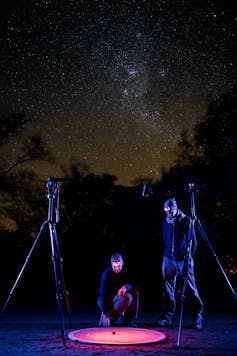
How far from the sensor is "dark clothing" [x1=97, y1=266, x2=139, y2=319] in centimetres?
689

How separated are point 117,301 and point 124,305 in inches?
4.7

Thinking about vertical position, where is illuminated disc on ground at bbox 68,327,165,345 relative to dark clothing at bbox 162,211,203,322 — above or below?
below

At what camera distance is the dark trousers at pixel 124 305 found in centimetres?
690

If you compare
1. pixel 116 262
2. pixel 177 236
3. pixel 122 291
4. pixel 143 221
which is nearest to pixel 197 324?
pixel 122 291

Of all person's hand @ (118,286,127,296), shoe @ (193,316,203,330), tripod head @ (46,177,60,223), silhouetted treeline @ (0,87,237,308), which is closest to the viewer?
tripod head @ (46,177,60,223)

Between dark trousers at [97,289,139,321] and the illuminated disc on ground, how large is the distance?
419mm

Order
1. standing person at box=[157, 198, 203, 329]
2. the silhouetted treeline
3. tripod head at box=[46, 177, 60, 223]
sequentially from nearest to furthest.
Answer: tripod head at box=[46, 177, 60, 223] → standing person at box=[157, 198, 203, 329] → the silhouetted treeline

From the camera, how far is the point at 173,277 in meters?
7.22

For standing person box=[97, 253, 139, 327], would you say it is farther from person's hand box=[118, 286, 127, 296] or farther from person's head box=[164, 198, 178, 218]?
person's head box=[164, 198, 178, 218]

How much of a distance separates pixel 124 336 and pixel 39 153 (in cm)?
1571

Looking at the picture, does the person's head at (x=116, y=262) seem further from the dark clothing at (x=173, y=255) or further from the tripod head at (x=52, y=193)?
the tripod head at (x=52, y=193)

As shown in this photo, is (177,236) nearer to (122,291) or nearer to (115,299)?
(122,291)

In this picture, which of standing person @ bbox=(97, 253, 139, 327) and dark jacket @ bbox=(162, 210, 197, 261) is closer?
standing person @ bbox=(97, 253, 139, 327)

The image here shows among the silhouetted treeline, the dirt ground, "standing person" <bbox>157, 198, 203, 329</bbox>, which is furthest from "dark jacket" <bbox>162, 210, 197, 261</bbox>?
the silhouetted treeline
